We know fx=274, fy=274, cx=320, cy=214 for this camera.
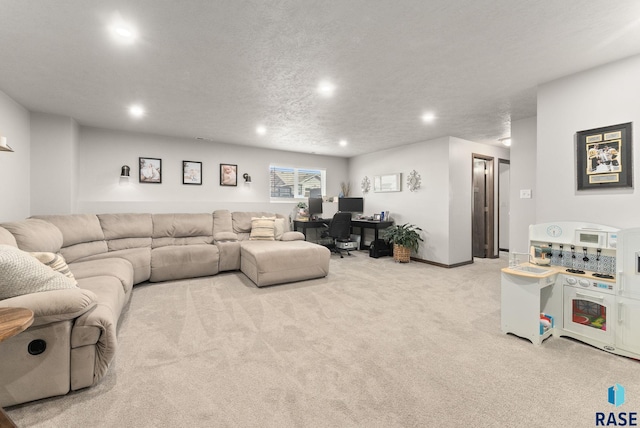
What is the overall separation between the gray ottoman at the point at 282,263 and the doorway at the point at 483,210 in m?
3.60

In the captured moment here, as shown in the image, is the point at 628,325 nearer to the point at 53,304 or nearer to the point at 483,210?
the point at 53,304

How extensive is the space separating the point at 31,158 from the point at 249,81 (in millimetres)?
3453

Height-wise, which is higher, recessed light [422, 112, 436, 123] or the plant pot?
recessed light [422, 112, 436, 123]

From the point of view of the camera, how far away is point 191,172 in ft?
17.6

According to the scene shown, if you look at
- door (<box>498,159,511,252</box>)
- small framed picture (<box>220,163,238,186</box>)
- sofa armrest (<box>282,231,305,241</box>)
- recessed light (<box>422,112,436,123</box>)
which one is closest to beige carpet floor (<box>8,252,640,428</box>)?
sofa armrest (<box>282,231,305,241</box>)

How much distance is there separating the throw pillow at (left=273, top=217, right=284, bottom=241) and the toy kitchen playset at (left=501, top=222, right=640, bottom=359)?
359cm

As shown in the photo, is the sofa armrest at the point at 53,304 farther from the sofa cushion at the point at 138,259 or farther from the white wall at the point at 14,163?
the white wall at the point at 14,163

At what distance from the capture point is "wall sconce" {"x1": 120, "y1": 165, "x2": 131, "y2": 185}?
4727 mm

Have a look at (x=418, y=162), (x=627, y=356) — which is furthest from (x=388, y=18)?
(x=418, y=162)

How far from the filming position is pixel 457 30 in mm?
1945

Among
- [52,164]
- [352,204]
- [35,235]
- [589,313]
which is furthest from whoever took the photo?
[352,204]

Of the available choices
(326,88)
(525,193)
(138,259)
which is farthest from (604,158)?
(138,259)

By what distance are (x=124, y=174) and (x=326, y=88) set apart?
3.93 meters

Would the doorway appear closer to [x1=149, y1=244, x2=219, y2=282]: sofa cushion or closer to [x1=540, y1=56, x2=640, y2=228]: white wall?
[x1=540, y1=56, x2=640, y2=228]: white wall
